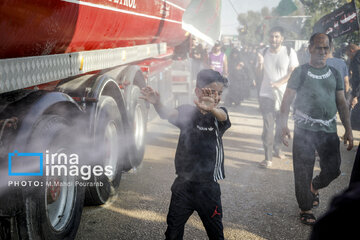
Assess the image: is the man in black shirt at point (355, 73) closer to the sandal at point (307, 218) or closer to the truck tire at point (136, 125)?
the sandal at point (307, 218)

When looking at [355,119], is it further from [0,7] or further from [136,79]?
[0,7]

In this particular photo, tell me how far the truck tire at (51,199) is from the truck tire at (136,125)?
171cm

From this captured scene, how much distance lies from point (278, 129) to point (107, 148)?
3.10 meters

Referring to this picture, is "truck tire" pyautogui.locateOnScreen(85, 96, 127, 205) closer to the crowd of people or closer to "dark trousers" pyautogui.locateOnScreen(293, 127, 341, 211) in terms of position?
the crowd of people

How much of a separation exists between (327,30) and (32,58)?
7748mm

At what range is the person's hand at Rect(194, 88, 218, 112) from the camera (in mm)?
2471

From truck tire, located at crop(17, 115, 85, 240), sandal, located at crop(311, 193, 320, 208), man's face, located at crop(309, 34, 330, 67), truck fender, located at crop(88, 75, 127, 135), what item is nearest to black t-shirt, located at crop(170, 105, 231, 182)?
truck tire, located at crop(17, 115, 85, 240)

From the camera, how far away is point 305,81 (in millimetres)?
3748

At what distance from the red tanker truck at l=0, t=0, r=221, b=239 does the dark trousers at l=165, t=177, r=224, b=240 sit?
0.88 m

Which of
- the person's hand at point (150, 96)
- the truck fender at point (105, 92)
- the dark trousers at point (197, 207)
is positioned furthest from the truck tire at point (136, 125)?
the dark trousers at point (197, 207)

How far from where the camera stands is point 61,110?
285 centimetres

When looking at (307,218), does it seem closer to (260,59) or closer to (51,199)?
(51,199)

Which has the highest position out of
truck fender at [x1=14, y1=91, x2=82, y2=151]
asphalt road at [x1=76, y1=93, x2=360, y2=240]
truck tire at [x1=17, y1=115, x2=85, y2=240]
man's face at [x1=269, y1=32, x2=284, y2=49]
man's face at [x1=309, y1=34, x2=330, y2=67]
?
man's face at [x1=269, y1=32, x2=284, y2=49]

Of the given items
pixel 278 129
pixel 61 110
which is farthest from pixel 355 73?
pixel 61 110
